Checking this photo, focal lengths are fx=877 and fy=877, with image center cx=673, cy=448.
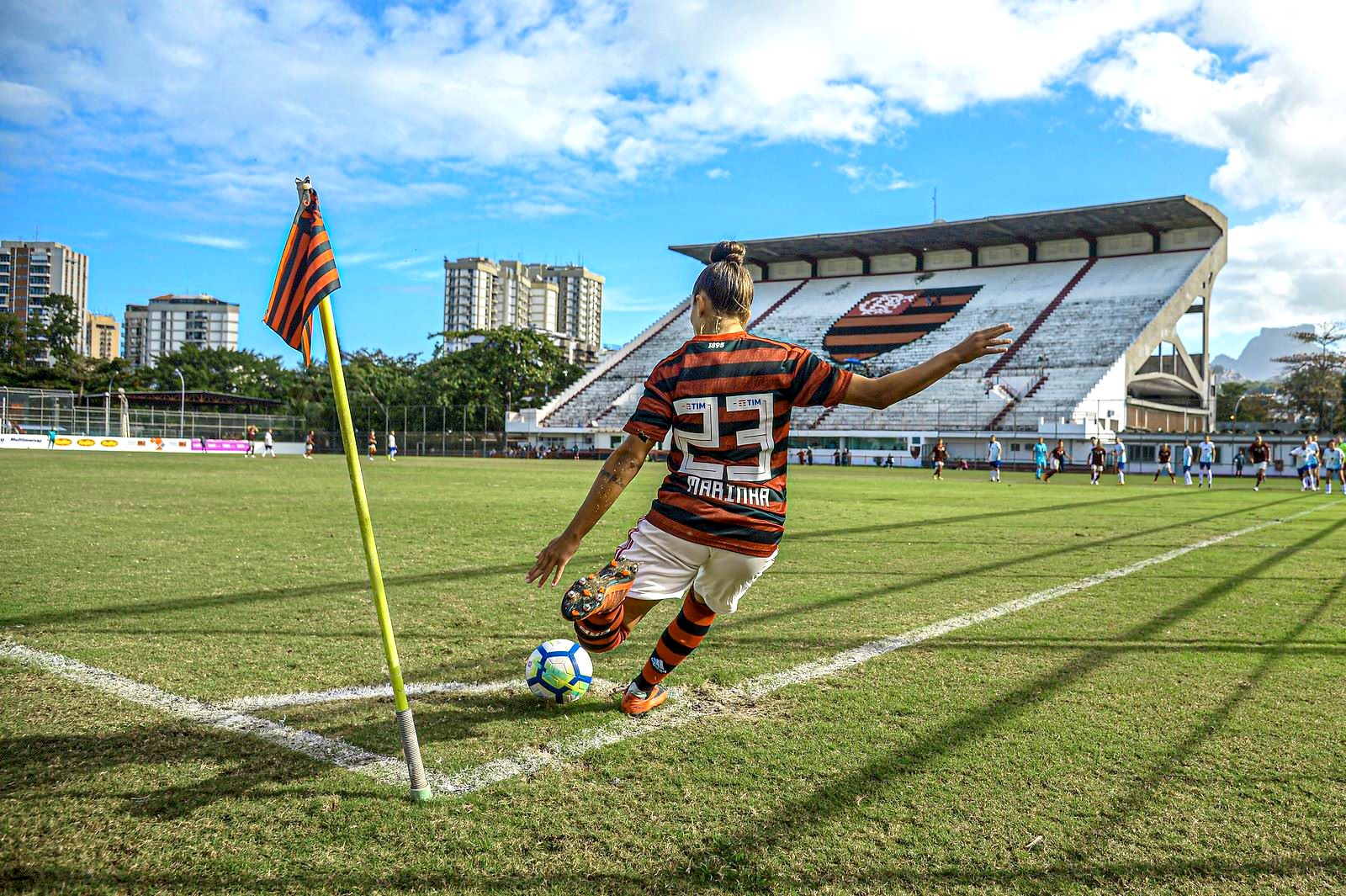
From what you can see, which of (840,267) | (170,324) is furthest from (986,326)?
(170,324)

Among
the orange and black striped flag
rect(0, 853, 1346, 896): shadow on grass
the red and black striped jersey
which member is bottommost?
rect(0, 853, 1346, 896): shadow on grass

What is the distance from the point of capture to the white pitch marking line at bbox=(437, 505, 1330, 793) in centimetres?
324

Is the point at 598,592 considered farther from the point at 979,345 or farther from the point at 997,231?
the point at 997,231

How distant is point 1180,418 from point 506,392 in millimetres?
53824

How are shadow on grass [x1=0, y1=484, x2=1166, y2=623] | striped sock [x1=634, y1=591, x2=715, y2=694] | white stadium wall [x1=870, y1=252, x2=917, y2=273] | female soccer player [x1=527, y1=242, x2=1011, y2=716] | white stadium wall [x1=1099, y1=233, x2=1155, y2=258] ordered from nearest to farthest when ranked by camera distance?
female soccer player [x1=527, y1=242, x2=1011, y2=716]
striped sock [x1=634, y1=591, x2=715, y2=694]
shadow on grass [x1=0, y1=484, x2=1166, y2=623]
white stadium wall [x1=1099, y1=233, x2=1155, y2=258]
white stadium wall [x1=870, y1=252, x2=917, y2=273]

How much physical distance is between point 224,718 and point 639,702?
1.78 m

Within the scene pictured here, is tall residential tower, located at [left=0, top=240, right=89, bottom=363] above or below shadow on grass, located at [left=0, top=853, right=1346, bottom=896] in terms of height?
above

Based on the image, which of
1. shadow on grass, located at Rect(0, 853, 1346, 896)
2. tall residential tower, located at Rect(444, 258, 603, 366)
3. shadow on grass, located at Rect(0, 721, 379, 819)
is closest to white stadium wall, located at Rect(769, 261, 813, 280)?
shadow on grass, located at Rect(0, 721, 379, 819)

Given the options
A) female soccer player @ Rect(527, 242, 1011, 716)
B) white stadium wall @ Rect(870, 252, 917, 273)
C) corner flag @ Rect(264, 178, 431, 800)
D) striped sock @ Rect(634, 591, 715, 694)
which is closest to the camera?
corner flag @ Rect(264, 178, 431, 800)

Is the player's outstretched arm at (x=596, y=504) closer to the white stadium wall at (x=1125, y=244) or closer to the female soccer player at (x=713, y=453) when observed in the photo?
the female soccer player at (x=713, y=453)

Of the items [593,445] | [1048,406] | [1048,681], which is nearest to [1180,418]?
[1048,406]

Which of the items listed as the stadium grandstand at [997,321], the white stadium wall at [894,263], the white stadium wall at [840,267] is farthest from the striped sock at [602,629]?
the white stadium wall at [840,267]

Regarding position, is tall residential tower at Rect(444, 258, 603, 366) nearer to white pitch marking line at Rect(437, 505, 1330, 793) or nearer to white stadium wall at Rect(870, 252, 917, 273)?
white stadium wall at Rect(870, 252, 917, 273)

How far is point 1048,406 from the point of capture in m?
51.6
